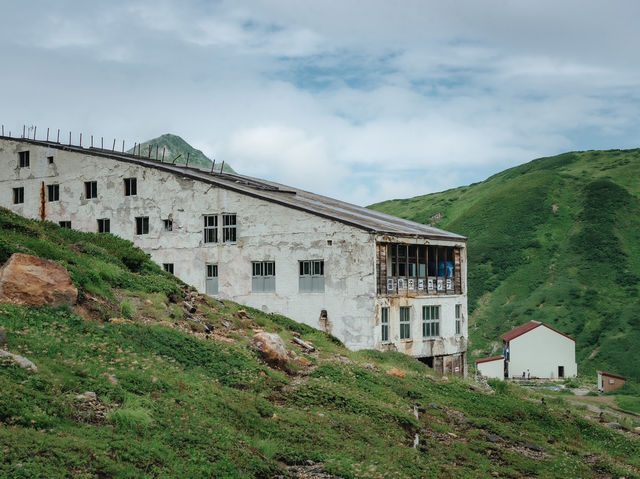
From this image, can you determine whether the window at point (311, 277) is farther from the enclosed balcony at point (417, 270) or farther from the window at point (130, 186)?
the window at point (130, 186)

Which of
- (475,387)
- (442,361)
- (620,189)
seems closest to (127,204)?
(442,361)

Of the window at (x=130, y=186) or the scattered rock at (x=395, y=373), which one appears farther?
the window at (x=130, y=186)

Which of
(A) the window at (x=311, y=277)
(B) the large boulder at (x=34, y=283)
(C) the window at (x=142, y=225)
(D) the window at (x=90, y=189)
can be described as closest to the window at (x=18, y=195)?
(D) the window at (x=90, y=189)

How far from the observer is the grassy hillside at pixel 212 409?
1023 centimetres

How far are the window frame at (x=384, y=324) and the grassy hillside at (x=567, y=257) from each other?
44197mm

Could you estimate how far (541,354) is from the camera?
210ft

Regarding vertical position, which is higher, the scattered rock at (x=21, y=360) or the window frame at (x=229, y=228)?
the window frame at (x=229, y=228)

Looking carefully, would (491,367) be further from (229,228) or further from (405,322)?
(229,228)

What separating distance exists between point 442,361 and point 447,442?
19690 millimetres

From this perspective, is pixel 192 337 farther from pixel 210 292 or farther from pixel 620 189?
pixel 620 189

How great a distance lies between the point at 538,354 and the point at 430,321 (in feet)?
114

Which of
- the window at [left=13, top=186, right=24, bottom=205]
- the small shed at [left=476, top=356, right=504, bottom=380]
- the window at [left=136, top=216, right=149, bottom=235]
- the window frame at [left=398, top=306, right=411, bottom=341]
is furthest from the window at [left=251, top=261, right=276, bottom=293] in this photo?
the small shed at [left=476, top=356, right=504, bottom=380]

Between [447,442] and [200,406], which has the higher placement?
[200,406]

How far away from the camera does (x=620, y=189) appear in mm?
107938
